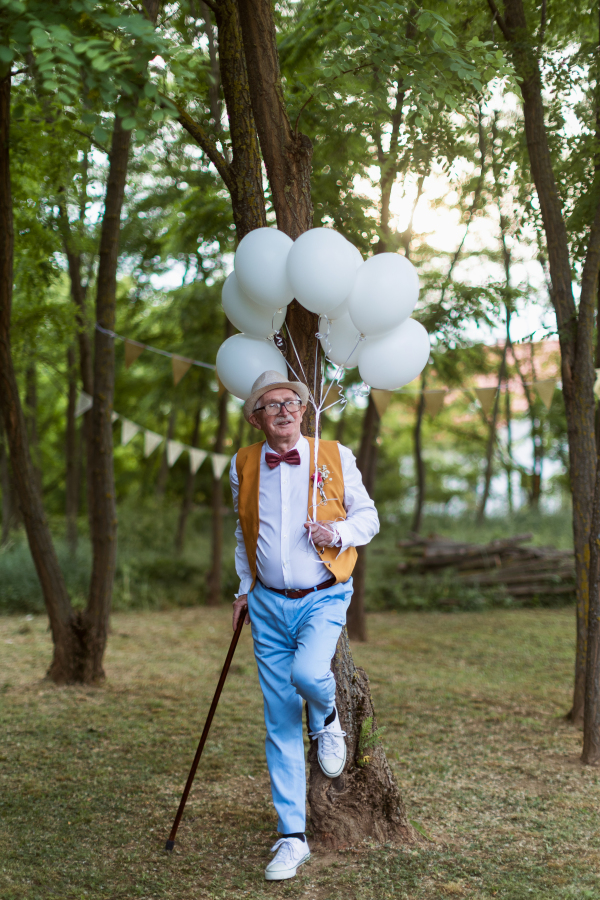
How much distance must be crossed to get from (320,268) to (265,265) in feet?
0.81

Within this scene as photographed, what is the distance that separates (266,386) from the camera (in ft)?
9.11

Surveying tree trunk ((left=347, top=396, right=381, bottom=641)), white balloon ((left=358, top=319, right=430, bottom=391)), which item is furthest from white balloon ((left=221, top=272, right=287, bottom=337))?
tree trunk ((left=347, top=396, right=381, bottom=641))

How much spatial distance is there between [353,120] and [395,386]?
6.22 ft

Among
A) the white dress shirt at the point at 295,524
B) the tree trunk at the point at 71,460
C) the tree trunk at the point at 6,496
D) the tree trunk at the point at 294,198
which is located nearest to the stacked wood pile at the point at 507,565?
the tree trunk at the point at 71,460

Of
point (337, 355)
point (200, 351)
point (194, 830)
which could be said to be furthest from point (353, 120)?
point (200, 351)

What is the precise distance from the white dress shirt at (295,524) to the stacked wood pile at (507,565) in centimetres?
716

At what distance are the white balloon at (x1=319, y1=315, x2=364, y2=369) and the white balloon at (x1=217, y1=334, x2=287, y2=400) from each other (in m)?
0.21

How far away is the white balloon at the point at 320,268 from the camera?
2.71 metres

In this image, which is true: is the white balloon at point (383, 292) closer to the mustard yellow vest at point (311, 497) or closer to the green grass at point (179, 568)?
the mustard yellow vest at point (311, 497)

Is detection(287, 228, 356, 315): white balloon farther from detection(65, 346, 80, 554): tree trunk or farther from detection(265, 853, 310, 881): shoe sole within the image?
detection(65, 346, 80, 554): tree trunk

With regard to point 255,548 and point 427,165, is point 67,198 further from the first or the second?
point 255,548

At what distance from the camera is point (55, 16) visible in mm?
2211

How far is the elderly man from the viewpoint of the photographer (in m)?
2.71

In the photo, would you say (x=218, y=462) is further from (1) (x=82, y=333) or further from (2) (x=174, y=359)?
(2) (x=174, y=359)
